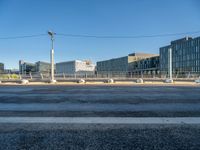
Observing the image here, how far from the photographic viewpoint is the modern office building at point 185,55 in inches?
3472

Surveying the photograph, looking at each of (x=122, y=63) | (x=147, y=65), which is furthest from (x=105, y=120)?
(x=122, y=63)

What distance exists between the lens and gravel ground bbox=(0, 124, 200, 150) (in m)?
3.75

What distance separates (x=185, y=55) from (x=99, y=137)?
10174 cm

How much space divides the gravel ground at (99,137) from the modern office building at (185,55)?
8435 centimetres

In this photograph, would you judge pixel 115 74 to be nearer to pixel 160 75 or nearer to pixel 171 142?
pixel 160 75

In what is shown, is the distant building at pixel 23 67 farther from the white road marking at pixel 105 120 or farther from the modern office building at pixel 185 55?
the modern office building at pixel 185 55

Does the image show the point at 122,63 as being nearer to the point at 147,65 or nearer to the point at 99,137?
the point at 147,65

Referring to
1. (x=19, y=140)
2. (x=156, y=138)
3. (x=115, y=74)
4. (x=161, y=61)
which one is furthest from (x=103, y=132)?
(x=161, y=61)

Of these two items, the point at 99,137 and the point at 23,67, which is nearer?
the point at 99,137

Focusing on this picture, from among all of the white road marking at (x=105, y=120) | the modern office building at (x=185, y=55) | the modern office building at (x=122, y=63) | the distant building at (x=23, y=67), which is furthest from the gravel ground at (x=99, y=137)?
the modern office building at (x=122, y=63)

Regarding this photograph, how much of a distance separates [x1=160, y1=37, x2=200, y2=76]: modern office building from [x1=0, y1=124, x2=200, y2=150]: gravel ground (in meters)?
84.4

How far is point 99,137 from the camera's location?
422 centimetres

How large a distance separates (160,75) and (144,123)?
1432 inches

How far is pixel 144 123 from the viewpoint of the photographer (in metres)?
5.38
